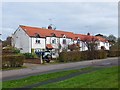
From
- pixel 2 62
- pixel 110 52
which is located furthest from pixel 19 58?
pixel 110 52

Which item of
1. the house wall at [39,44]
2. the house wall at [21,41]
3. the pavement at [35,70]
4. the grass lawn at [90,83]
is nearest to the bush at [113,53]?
the house wall at [39,44]

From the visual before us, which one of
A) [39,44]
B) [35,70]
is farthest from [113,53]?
[35,70]

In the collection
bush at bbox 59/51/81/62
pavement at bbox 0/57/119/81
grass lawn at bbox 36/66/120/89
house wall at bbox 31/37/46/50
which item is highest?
house wall at bbox 31/37/46/50

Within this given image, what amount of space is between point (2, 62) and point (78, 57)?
1756cm

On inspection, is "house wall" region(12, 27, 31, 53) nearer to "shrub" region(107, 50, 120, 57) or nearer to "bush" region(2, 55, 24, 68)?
"shrub" region(107, 50, 120, 57)

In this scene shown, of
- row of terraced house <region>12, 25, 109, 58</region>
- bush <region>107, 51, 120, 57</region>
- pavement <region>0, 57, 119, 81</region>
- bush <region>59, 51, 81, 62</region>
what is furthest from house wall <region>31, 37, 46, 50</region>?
pavement <region>0, 57, 119, 81</region>

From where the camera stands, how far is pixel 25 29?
185 feet

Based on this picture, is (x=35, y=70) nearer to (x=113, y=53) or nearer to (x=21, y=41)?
(x=21, y=41)

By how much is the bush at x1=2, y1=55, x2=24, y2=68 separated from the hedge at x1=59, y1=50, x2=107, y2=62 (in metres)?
11.5

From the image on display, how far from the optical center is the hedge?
39031 millimetres

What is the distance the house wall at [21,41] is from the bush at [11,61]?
2561cm

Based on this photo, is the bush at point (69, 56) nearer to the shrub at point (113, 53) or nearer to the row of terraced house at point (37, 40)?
the row of terraced house at point (37, 40)

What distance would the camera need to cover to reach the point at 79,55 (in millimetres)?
41969

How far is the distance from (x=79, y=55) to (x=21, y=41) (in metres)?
19.2
